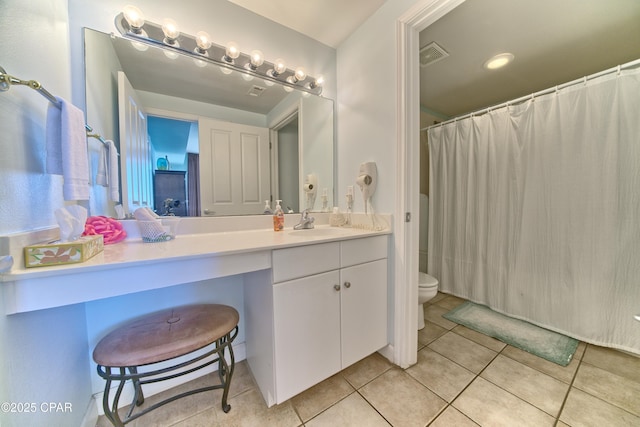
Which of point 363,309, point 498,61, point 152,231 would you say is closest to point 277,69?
point 152,231

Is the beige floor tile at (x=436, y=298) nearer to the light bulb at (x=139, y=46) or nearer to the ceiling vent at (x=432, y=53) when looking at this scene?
the ceiling vent at (x=432, y=53)

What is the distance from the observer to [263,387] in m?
1.08

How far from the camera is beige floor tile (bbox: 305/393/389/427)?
97cm

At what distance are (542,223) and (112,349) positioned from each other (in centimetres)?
285

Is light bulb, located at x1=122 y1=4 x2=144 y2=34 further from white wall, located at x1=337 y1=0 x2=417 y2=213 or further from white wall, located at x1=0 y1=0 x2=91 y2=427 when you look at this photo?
white wall, located at x1=337 y1=0 x2=417 y2=213

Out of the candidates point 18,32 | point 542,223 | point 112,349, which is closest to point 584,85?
point 542,223

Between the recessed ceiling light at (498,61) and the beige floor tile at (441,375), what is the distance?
2.35m

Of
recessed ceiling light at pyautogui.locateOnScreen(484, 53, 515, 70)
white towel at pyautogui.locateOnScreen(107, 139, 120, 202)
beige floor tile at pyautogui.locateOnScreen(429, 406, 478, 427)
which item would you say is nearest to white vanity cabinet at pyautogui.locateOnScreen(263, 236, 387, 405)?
beige floor tile at pyautogui.locateOnScreen(429, 406, 478, 427)

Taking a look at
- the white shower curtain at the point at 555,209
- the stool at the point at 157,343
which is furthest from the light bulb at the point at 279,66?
the white shower curtain at the point at 555,209

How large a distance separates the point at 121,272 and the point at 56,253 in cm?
17

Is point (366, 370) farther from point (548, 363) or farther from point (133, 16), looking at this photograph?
point (133, 16)

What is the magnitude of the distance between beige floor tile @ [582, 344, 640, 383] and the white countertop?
6.70 feet

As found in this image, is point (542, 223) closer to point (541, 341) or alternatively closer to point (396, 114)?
point (541, 341)

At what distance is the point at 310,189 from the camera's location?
66.7 inches
